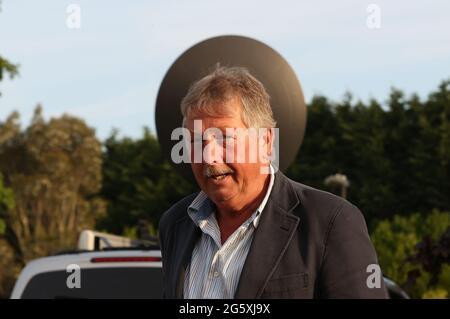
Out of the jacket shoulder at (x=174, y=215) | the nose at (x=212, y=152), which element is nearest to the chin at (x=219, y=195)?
the nose at (x=212, y=152)

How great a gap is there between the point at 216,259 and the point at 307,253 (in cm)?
33

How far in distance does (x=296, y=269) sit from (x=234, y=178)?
0.34 metres

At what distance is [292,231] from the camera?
9.93 feet

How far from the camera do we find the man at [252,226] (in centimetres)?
292

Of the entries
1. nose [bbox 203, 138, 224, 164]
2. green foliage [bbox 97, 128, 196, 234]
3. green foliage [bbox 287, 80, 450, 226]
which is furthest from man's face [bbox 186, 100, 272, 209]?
green foliage [bbox 97, 128, 196, 234]

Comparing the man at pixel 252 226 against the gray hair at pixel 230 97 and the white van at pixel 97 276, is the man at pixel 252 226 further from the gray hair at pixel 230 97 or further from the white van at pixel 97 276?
the white van at pixel 97 276

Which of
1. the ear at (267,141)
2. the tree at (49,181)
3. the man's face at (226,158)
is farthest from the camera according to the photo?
the tree at (49,181)

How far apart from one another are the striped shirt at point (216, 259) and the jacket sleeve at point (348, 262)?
0.27 meters

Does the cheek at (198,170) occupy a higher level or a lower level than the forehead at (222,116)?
lower

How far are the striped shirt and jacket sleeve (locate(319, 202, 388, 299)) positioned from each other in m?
0.27

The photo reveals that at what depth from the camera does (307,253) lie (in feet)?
9.65

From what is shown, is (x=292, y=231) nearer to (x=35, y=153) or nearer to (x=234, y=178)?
(x=234, y=178)

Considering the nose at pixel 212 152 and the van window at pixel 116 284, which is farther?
the van window at pixel 116 284
